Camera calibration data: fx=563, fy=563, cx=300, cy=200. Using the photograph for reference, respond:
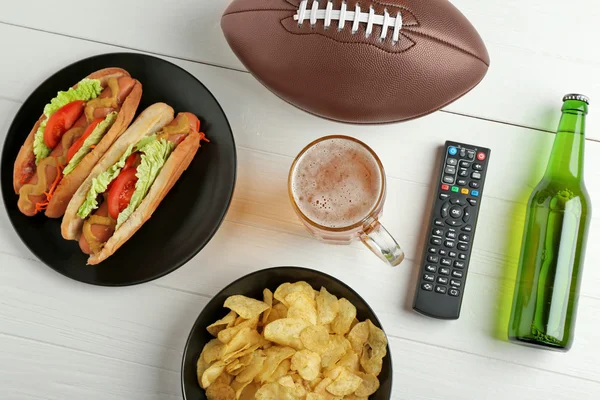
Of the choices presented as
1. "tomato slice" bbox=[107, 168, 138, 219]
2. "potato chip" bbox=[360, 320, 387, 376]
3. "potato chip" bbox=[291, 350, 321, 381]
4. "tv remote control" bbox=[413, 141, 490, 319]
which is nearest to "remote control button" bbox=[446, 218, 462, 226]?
"tv remote control" bbox=[413, 141, 490, 319]

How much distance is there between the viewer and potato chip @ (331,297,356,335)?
3.38 ft

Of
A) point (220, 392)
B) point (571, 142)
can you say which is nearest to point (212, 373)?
point (220, 392)

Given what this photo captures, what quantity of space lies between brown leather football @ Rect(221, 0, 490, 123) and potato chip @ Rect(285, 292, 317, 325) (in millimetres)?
336

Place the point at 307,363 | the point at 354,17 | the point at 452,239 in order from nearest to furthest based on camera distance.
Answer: the point at 354,17 → the point at 307,363 → the point at 452,239

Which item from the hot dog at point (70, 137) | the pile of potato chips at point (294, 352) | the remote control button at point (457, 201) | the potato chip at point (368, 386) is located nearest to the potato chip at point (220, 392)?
the pile of potato chips at point (294, 352)

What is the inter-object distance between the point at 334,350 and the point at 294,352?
2.9 inches

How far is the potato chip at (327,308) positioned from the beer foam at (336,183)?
15 cm

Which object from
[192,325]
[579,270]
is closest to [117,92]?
[192,325]

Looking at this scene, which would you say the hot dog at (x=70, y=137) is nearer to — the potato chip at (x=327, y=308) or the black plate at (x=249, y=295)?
the black plate at (x=249, y=295)

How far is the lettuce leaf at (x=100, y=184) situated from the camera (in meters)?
1.03

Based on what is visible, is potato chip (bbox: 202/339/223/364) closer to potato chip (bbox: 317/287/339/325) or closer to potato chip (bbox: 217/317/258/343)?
potato chip (bbox: 217/317/258/343)

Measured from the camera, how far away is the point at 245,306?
1015mm

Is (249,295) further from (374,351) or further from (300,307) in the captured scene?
(374,351)

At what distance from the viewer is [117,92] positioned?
3.56ft
